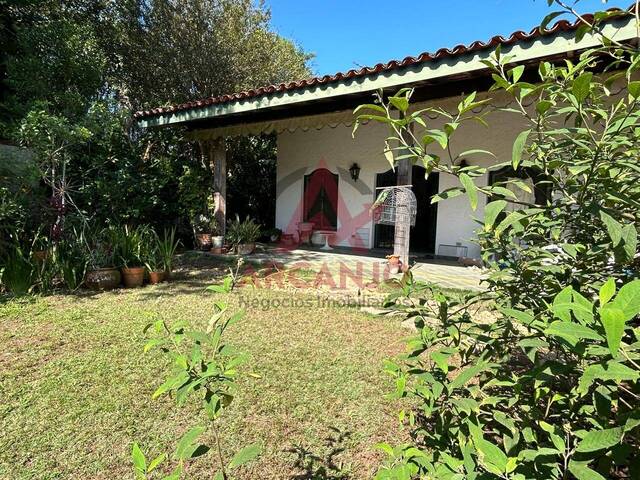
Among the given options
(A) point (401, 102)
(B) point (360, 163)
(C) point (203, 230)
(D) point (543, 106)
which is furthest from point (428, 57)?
(C) point (203, 230)

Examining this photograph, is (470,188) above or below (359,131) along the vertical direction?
below

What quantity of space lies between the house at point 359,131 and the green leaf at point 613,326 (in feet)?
8.88

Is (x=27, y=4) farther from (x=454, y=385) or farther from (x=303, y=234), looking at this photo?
(x=454, y=385)

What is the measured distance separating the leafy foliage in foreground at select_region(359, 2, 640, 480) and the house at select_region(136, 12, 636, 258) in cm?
196

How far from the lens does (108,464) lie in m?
2.14

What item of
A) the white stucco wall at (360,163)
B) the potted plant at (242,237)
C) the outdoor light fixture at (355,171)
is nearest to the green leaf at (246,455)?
the white stucco wall at (360,163)

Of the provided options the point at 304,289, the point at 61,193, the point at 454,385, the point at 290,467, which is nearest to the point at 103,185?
the point at 61,193

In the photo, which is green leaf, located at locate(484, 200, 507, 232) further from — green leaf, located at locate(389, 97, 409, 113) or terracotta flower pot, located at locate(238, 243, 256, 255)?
terracotta flower pot, located at locate(238, 243, 256, 255)

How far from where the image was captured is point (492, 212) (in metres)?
0.99

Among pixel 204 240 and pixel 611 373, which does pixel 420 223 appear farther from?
pixel 611 373

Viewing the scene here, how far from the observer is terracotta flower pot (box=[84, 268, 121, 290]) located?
5.79 m

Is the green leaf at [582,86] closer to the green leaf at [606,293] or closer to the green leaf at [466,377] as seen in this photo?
the green leaf at [606,293]

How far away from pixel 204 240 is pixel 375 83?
566 centimetres

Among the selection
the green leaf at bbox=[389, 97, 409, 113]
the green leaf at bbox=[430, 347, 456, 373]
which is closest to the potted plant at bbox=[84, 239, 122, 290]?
the green leaf at bbox=[430, 347, 456, 373]
